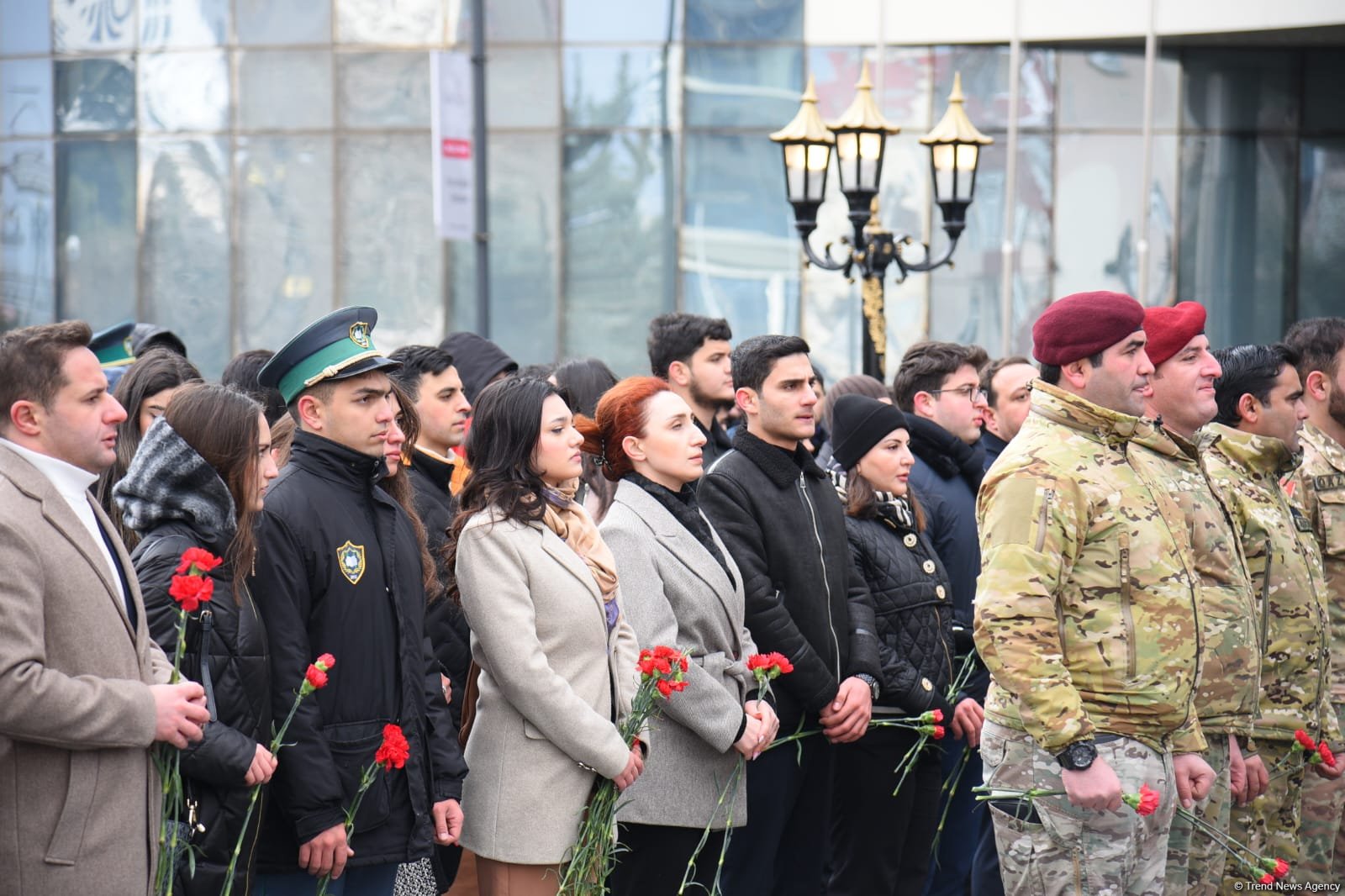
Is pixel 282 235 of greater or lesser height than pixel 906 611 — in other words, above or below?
above

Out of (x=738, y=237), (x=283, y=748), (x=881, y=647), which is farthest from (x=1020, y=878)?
(x=738, y=237)

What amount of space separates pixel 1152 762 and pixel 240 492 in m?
2.63

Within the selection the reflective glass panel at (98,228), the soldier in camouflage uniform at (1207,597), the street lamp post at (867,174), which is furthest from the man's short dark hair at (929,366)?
the reflective glass panel at (98,228)

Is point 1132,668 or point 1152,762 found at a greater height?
point 1132,668

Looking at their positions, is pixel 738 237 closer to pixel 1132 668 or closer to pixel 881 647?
pixel 881 647

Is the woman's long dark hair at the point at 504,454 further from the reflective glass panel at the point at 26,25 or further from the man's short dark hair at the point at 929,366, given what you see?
the reflective glass panel at the point at 26,25

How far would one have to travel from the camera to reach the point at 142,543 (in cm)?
395

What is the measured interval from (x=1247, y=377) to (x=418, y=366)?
3.22 metres

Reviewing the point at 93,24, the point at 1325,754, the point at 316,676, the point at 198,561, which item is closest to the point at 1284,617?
the point at 1325,754

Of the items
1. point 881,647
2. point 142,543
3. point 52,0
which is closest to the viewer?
point 142,543

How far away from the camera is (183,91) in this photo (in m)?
18.2

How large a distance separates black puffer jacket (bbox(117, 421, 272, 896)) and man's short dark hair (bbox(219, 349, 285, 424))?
1756 millimetres

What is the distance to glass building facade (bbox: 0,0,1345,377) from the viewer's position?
1712 centimetres

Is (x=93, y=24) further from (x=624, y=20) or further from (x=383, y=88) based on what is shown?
(x=624, y=20)
